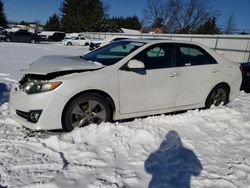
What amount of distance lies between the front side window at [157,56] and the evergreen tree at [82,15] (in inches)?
2248

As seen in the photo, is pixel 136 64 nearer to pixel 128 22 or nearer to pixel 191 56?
pixel 191 56

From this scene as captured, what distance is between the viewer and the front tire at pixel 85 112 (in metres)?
4.21

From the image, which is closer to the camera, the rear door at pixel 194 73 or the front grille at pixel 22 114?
the front grille at pixel 22 114

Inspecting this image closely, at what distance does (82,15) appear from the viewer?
61.6m

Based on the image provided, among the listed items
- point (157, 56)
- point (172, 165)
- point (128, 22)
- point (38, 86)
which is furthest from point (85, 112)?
point (128, 22)

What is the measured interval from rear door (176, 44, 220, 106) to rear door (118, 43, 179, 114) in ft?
0.58

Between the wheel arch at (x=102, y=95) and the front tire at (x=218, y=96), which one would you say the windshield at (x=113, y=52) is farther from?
the front tire at (x=218, y=96)

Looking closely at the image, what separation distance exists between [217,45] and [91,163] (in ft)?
66.2

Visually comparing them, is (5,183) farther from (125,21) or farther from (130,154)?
(125,21)

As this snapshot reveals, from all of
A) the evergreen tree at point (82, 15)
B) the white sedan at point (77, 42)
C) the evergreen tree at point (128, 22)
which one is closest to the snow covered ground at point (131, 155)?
the white sedan at point (77, 42)

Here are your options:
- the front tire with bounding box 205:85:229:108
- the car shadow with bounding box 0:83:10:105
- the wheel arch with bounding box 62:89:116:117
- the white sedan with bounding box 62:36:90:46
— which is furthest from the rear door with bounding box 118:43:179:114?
the white sedan with bounding box 62:36:90:46

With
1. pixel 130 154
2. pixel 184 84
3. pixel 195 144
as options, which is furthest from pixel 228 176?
pixel 184 84

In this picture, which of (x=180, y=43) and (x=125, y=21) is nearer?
(x=180, y=43)

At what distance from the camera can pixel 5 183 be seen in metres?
2.96
